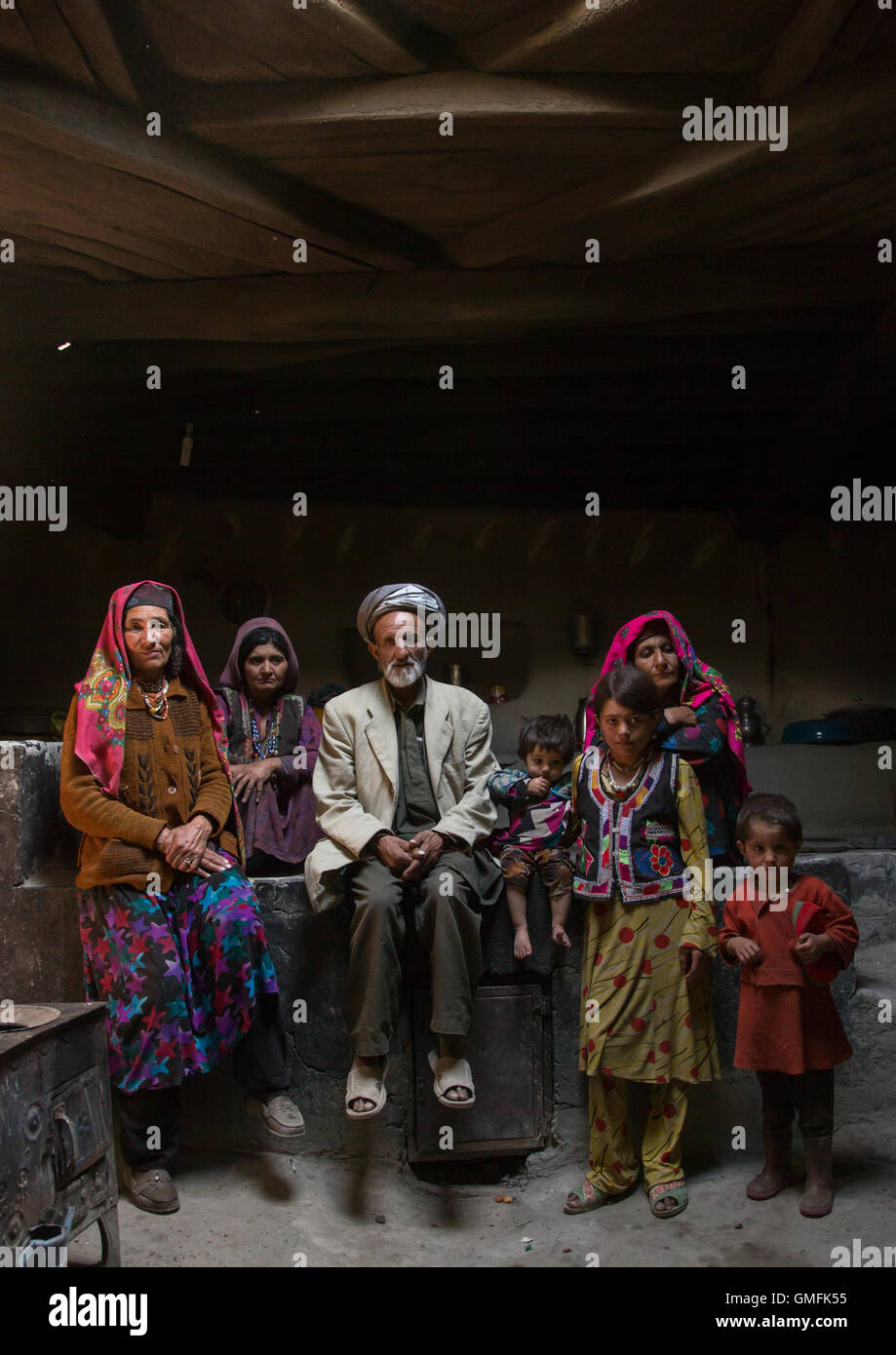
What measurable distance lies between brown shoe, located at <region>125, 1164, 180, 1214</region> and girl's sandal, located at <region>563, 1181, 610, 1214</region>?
3.89 ft

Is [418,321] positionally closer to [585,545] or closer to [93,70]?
[93,70]

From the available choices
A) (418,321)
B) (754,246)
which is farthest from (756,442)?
(418,321)

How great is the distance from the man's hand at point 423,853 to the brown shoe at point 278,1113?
31.6 inches

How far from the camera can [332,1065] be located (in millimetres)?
3512

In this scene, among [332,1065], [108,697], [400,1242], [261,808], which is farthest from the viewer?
[261,808]

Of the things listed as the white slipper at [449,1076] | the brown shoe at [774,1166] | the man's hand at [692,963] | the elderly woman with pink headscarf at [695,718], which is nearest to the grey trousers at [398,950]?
the white slipper at [449,1076]

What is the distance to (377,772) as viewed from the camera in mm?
3396

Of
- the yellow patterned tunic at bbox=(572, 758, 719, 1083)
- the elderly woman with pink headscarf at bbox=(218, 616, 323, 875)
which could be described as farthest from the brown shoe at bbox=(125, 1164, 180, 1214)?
the yellow patterned tunic at bbox=(572, 758, 719, 1083)

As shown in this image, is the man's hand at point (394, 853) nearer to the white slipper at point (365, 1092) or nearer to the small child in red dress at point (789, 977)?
the white slipper at point (365, 1092)

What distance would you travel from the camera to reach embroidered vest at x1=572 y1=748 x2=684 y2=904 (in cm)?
311

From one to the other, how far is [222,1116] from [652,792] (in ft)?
5.99

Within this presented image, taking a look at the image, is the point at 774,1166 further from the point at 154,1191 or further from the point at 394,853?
the point at 154,1191
